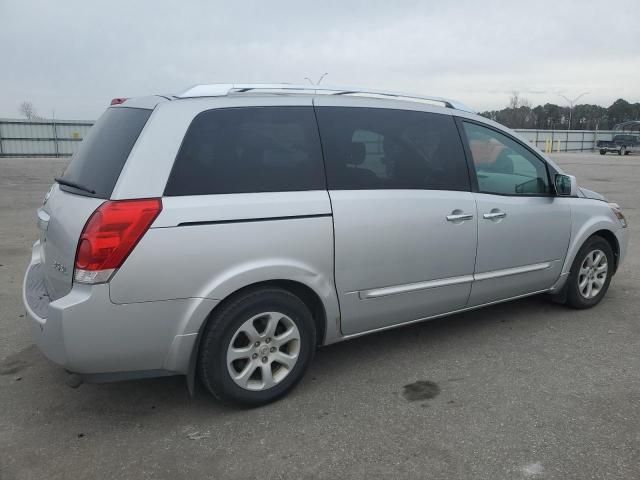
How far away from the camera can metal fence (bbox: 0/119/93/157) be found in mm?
31547

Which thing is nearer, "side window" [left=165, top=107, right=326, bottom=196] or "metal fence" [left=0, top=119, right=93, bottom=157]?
"side window" [left=165, top=107, right=326, bottom=196]

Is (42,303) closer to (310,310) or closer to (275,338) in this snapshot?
(275,338)

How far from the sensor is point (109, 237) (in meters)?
2.59

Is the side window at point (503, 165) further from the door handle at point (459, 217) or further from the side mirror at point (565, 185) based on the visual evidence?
the door handle at point (459, 217)

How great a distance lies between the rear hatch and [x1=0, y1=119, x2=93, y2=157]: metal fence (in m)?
30.7

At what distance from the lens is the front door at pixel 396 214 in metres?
3.23

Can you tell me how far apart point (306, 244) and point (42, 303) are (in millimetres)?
1438

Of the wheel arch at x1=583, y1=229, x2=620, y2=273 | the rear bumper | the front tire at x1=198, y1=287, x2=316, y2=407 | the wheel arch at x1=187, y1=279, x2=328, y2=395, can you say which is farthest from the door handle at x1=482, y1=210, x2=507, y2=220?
the rear bumper

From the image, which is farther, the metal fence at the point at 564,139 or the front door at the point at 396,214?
the metal fence at the point at 564,139

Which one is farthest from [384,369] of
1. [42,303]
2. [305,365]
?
[42,303]

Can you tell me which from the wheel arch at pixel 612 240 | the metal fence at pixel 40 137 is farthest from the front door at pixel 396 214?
the metal fence at pixel 40 137

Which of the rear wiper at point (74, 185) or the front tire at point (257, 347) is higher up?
the rear wiper at point (74, 185)

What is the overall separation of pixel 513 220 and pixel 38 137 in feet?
112

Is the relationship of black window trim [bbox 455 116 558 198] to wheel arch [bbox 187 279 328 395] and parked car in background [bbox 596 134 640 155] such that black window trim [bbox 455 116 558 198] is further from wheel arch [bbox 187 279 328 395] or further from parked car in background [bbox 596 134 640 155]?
parked car in background [bbox 596 134 640 155]
